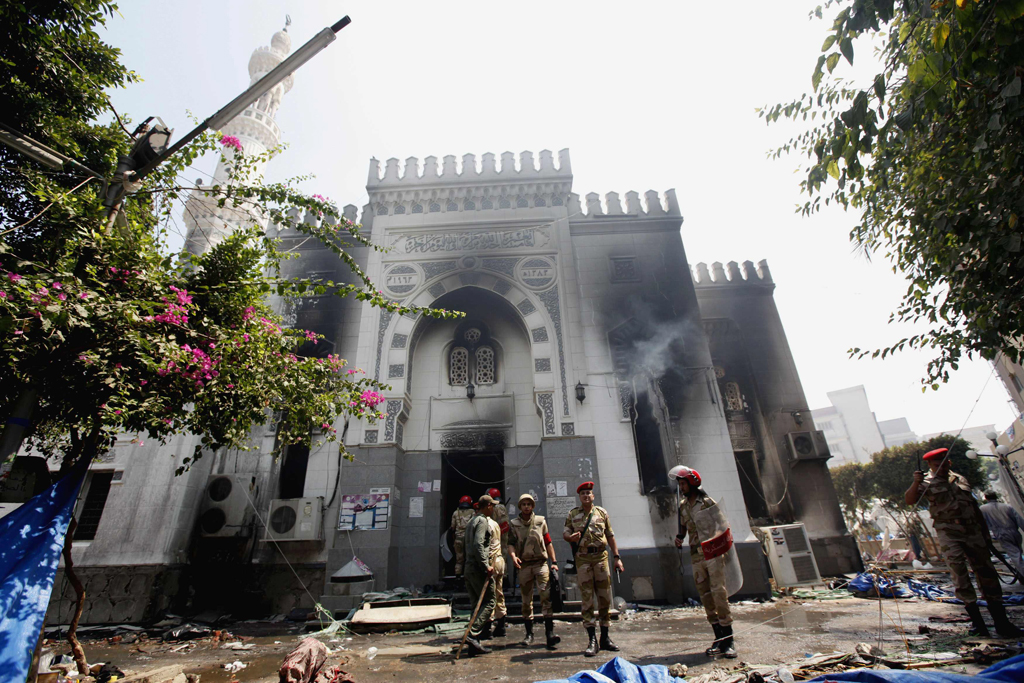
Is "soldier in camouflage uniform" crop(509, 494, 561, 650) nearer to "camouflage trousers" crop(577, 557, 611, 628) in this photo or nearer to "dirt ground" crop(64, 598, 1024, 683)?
"dirt ground" crop(64, 598, 1024, 683)

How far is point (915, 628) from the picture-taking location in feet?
18.5

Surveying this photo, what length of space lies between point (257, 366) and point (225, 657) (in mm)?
3850

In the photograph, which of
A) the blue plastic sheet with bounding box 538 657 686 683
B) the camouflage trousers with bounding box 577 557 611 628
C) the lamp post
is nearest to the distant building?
the camouflage trousers with bounding box 577 557 611 628

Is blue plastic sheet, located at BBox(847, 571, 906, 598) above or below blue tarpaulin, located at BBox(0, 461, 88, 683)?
below

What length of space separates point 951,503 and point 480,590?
560cm

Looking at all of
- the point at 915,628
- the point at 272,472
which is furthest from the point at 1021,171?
the point at 272,472

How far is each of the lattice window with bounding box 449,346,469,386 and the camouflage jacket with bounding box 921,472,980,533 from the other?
9.42 meters

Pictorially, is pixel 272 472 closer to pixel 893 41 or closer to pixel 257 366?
pixel 257 366

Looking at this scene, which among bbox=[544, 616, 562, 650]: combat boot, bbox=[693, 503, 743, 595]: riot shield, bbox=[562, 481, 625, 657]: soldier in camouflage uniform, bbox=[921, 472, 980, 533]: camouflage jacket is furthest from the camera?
bbox=[544, 616, 562, 650]: combat boot

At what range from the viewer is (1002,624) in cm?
467

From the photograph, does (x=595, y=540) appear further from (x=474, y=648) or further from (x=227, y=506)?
(x=227, y=506)

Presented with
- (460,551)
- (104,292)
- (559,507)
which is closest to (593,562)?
(460,551)

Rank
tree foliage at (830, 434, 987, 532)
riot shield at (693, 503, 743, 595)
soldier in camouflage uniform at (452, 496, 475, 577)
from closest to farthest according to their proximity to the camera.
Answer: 1. riot shield at (693, 503, 743, 595)
2. soldier in camouflage uniform at (452, 496, 475, 577)
3. tree foliage at (830, 434, 987, 532)

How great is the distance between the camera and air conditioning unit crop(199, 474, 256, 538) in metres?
10.9
